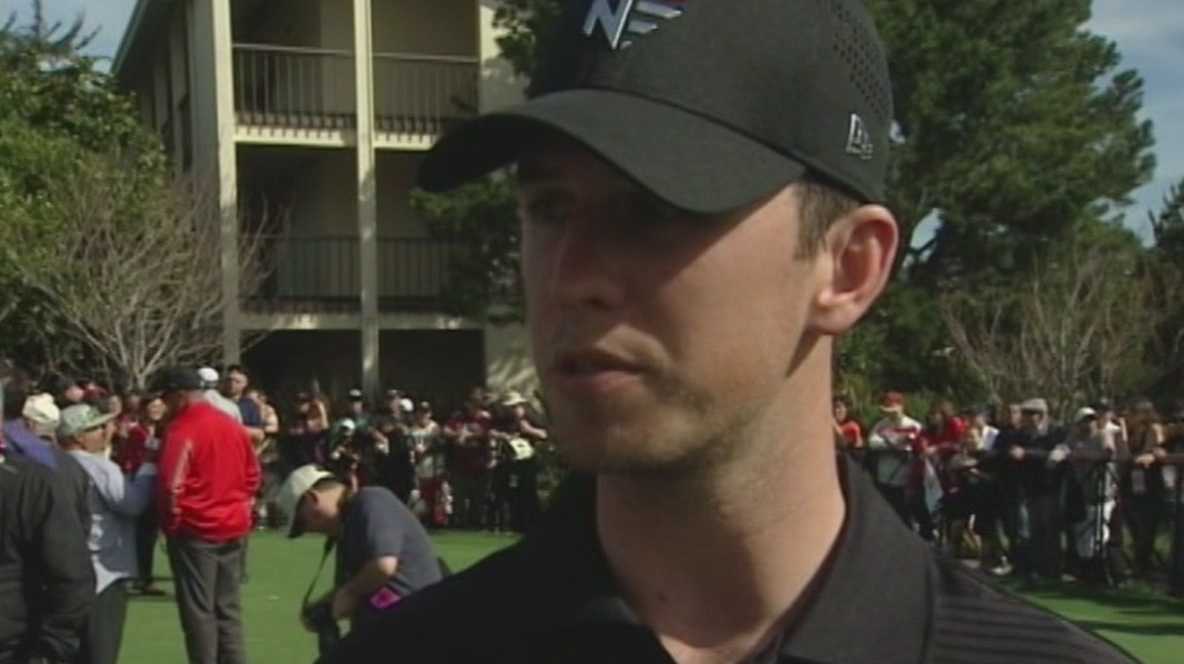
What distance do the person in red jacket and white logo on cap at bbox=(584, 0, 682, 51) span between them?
9.11 metres

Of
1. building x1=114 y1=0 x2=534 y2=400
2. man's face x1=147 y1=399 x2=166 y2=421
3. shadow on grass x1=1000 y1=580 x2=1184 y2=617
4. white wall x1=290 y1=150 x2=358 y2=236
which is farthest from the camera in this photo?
white wall x1=290 y1=150 x2=358 y2=236

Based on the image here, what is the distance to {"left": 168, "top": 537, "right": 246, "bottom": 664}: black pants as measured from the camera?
10.4 meters

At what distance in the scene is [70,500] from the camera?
686cm

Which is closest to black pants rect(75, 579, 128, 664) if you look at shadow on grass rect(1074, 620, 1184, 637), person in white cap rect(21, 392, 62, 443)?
person in white cap rect(21, 392, 62, 443)

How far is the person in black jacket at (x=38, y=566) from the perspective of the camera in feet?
21.8

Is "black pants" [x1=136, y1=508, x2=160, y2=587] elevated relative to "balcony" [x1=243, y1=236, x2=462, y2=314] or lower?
lower

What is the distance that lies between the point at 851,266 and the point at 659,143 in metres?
0.28

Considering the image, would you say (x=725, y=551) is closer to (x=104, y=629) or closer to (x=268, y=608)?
(x=104, y=629)

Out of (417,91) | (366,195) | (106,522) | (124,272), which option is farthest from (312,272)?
(106,522)

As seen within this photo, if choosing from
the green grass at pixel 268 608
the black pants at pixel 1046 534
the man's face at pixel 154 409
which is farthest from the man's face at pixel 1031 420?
the man's face at pixel 154 409

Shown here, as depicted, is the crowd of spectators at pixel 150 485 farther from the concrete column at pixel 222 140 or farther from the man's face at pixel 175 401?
the concrete column at pixel 222 140

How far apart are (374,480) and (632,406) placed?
63.2 feet

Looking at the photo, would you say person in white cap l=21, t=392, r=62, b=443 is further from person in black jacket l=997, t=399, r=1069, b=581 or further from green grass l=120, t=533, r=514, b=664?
person in black jacket l=997, t=399, r=1069, b=581

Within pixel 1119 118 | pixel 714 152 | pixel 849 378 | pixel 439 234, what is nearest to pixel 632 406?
pixel 714 152
